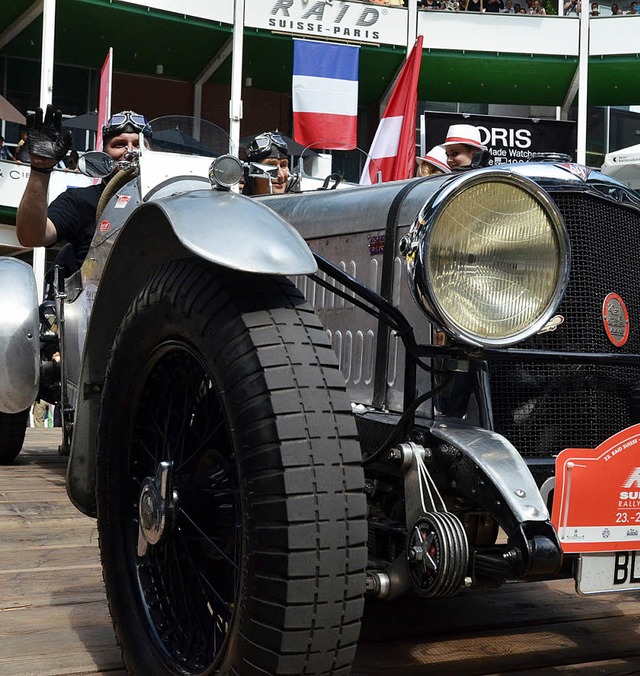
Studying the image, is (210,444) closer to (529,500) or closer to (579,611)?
(529,500)

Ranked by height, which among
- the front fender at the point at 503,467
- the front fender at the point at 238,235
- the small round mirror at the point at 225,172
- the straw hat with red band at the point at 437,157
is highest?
the straw hat with red band at the point at 437,157

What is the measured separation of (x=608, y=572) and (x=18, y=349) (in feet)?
10.5

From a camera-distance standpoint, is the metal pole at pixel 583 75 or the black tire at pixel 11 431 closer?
the black tire at pixel 11 431

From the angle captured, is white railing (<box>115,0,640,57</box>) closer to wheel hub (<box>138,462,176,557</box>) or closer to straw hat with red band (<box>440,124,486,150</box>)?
straw hat with red band (<box>440,124,486,150</box>)

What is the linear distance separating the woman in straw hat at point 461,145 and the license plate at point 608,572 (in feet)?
9.54

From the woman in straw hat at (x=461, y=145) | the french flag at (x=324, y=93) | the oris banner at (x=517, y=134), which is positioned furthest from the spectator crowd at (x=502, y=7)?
the woman in straw hat at (x=461, y=145)

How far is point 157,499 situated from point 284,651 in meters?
0.48

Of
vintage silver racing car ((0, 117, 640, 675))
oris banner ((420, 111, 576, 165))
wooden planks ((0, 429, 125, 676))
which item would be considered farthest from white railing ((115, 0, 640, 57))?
vintage silver racing car ((0, 117, 640, 675))

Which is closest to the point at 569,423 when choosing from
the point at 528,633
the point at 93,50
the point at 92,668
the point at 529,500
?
the point at 529,500

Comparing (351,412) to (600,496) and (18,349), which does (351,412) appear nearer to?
(600,496)

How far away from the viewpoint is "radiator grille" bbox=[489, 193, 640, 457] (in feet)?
6.77

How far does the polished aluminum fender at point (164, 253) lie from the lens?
5.46 ft

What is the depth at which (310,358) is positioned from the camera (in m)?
1.63

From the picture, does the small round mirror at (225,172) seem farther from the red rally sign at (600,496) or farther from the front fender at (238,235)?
the red rally sign at (600,496)
